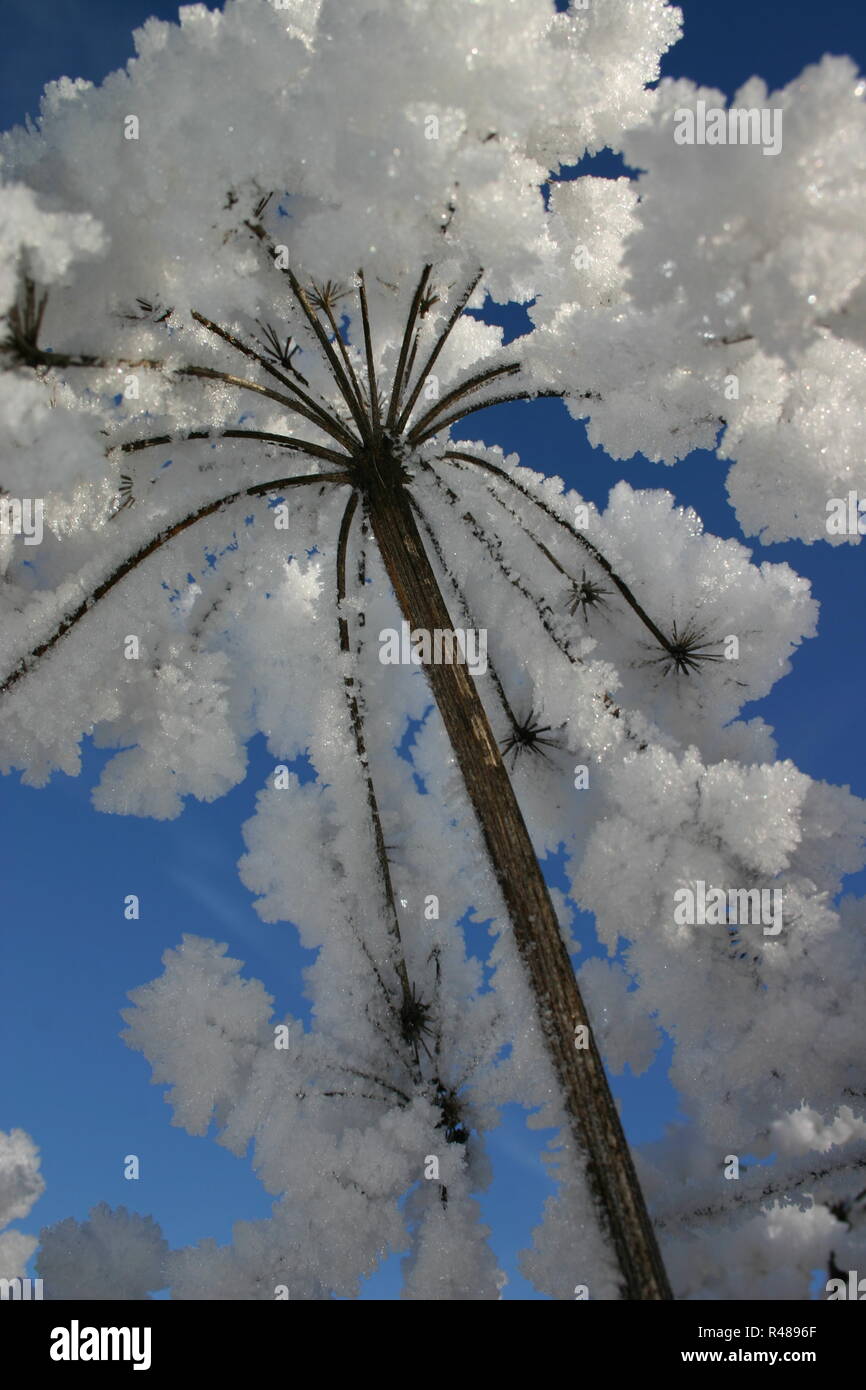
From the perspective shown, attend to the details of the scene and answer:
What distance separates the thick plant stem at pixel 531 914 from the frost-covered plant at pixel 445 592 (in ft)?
0.07

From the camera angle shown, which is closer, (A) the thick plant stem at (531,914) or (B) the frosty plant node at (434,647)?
(A) the thick plant stem at (531,914)

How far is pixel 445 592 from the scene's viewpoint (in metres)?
5.83

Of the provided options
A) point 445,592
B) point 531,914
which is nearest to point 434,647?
point 445,592

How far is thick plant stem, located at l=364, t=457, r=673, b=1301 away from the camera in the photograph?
12.4 feet

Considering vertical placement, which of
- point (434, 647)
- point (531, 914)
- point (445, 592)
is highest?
point (445, 592)

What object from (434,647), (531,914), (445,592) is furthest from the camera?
(445,592)

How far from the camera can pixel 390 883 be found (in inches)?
231

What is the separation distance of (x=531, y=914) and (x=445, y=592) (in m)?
2.43

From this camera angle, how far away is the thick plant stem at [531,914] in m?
3.78

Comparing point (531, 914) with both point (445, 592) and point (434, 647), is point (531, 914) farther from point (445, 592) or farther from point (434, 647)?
point (445, 592)

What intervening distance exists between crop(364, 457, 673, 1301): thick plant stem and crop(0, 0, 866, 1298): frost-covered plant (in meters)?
0.02

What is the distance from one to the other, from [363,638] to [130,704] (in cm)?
173

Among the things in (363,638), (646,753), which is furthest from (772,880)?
(363,638)
